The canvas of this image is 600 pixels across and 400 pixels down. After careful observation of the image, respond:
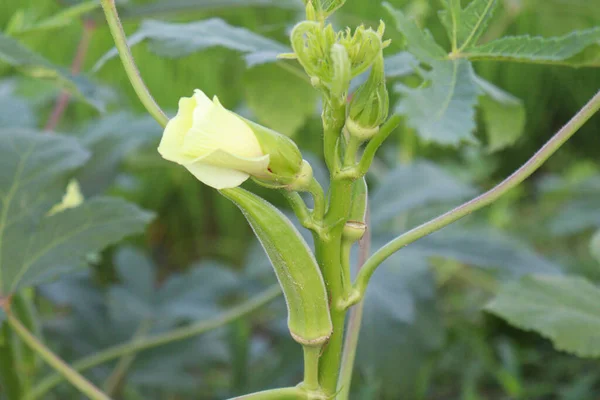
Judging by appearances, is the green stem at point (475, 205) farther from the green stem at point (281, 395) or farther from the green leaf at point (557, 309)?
the green leaf at point (557, 309)

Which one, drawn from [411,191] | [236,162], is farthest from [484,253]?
[236,162]

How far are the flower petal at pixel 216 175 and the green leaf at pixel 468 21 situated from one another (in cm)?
21

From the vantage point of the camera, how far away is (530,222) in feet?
5.83

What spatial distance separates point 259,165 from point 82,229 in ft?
1.09

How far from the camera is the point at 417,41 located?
0.47 meters

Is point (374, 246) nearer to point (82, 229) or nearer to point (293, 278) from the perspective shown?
point (82, 229)

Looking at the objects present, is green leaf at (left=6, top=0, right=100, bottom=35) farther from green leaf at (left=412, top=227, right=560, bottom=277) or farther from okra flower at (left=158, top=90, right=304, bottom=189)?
green leaf at (left=412, top=227, right=560, bottom=277)

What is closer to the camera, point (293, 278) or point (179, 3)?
point (293, 278)

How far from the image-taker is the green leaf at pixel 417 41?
45 cm

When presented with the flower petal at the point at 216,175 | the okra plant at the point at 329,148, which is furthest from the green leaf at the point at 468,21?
the flower petal at the point at 216,175

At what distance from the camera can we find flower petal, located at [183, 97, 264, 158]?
14.6 inches

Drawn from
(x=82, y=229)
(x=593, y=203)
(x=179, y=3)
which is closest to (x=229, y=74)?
(x=179, y=3)

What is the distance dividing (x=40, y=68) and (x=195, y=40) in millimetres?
157

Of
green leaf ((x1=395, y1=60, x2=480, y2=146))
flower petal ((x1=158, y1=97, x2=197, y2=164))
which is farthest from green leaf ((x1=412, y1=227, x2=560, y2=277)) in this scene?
flower petal ((x1=158, y1=97, x2=197, y2=164))
